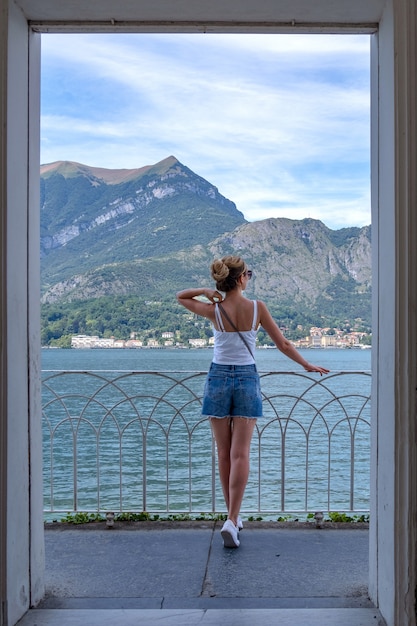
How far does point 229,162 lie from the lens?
76750mm

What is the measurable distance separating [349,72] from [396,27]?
69077 millimetres

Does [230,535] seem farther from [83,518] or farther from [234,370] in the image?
[83,518]

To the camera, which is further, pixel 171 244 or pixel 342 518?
pixel 171 244

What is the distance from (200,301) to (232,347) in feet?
1.19

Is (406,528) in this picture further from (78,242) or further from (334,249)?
(78,242)

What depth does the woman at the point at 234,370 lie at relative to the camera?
380 centimetres

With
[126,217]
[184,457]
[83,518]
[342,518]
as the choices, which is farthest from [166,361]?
[342,518]

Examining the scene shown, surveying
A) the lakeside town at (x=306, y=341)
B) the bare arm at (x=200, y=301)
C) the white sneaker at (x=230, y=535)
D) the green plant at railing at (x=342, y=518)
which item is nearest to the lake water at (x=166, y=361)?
the lakeside town at (x=306, y=341)

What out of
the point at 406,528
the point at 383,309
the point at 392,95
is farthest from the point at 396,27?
the point at 406,528

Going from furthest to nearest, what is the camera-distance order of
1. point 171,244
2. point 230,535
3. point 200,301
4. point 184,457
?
point 171,244
point 184,457
point 200,301
point 230,535

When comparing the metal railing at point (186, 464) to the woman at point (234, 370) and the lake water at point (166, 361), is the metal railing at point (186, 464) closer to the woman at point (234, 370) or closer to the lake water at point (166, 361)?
the woman at point (234, 370)

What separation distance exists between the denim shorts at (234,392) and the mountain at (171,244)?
33.8 feet

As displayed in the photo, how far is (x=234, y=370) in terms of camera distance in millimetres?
3801

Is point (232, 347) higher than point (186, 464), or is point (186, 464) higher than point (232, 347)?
point (232, 347)
